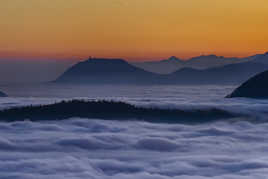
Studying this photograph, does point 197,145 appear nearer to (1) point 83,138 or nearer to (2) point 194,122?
(1) point 83,138

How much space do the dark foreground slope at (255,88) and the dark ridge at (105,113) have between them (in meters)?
45.0

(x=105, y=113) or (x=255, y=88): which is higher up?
(x=255, y=88)

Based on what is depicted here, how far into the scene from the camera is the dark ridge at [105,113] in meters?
117

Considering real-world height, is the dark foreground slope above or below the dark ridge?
above

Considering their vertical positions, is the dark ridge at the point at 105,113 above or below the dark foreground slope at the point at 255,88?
below

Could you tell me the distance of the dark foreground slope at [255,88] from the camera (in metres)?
182

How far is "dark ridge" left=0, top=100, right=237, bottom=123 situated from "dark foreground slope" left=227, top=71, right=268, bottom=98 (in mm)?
44995

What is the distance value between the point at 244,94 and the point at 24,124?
368 feet

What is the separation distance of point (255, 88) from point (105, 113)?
275 ft

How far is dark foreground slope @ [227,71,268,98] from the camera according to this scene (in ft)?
596

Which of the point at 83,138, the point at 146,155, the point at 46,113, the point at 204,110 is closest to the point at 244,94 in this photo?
the point at 204,110

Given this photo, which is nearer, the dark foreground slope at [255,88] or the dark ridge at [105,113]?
the dark ridge at [105,113]

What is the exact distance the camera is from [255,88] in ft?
613

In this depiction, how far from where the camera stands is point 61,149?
57.8m
